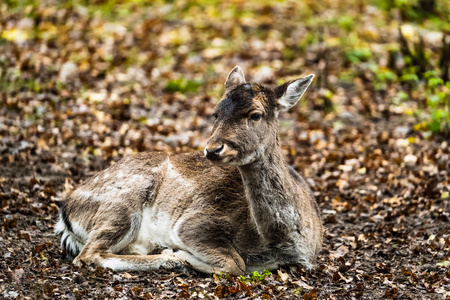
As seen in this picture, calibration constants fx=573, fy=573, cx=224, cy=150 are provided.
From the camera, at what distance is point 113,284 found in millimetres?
5617

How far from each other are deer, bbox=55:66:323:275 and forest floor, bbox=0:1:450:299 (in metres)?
0.24

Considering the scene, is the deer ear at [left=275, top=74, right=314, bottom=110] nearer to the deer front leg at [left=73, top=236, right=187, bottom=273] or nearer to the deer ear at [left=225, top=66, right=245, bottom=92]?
the deer ear at [left=225, top=66, right=245, bottom=92]

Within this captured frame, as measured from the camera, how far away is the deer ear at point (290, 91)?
6.14 metres

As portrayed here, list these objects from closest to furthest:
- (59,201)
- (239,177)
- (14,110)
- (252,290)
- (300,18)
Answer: (252,290) → (239,177) → (59,201) → (14,110) → (300,18)

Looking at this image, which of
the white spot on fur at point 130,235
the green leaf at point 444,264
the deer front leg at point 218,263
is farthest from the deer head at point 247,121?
the green leaf at point 444,264

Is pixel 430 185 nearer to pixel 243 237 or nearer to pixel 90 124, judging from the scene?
pixel 243 237

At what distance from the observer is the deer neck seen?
590cm

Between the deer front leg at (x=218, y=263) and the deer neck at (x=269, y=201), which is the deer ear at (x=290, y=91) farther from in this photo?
the deer front leg at (x=218, y=263)

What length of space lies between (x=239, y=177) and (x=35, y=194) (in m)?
3.17

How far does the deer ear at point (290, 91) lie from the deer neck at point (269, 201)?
0.58m

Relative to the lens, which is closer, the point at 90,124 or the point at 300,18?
the point at 90,124

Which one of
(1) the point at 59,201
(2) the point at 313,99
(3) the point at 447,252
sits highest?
(1) the point at 59,201

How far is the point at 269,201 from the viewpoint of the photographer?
5.91m

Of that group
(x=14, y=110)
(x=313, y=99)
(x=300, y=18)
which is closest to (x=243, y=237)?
(x=14, y=110)
